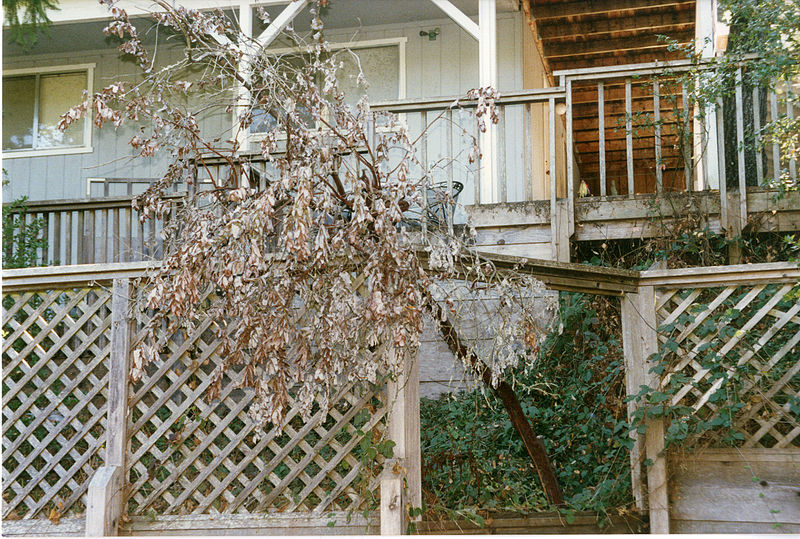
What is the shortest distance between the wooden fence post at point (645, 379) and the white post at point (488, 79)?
244 cm

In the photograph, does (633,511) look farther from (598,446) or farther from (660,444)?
(598,446)

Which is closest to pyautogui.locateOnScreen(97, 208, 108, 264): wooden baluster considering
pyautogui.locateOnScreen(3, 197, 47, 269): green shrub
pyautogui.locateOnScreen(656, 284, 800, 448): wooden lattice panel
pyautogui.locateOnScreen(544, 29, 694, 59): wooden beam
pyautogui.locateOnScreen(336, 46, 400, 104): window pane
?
pyautogui.locateOnScreen(3, 197, 47, 269): green shrub

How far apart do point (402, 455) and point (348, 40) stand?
612cm

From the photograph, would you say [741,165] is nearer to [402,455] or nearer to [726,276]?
[726,276]

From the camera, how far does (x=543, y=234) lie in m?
5.91

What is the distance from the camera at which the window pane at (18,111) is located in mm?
9281

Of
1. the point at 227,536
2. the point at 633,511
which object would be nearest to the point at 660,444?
the point at 633,511

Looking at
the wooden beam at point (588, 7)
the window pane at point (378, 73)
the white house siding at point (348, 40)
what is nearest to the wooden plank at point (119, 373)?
the white house siding at point (348, 40)

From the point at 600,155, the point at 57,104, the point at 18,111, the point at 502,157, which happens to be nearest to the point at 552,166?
the point at 600,155

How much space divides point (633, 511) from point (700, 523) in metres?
0.30

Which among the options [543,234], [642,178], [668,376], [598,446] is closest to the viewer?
[668,376]

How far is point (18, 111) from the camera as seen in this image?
30.6 ft

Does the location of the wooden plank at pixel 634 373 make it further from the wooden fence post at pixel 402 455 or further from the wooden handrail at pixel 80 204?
the wooden handrail at pixel 80 204

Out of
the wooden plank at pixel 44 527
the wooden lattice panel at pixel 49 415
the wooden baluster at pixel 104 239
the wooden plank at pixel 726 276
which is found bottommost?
the wooden plank at pixel 44 527
